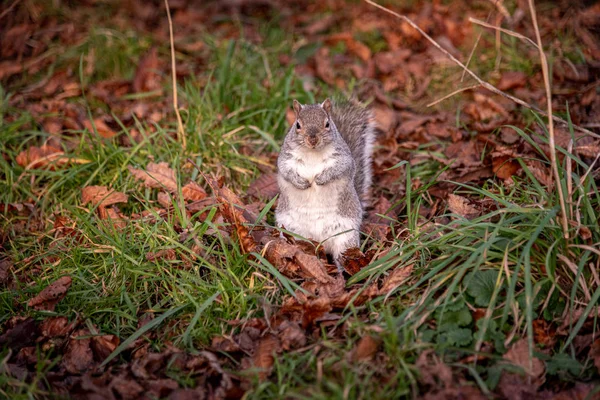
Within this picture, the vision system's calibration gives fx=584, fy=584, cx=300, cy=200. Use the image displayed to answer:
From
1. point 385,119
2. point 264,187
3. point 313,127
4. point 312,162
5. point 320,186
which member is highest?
point 313,127

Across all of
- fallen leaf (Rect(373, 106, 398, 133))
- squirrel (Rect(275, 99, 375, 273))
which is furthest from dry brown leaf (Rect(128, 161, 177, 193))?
fallen leaf (Rect(373, 106, 398, 133))

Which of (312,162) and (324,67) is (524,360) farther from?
(324,67)

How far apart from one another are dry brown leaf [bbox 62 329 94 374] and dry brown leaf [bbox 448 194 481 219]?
6.69 feet

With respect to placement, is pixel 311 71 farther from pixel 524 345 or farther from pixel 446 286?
pixel 524 345

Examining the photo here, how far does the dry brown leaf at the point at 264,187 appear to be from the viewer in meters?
3.90

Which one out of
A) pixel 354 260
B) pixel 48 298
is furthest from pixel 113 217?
pixel 354 260

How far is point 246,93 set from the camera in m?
4.59

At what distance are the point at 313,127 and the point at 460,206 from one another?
0.95 meters

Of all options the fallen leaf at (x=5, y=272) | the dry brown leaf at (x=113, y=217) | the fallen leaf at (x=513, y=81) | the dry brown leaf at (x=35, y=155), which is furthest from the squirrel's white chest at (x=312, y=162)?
the fallen leaf at (x=513, y=81)

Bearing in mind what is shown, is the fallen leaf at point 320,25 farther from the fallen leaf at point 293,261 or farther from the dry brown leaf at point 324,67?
the fallen leaf at point 293,261

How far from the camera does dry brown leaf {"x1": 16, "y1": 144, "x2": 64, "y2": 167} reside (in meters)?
4.11

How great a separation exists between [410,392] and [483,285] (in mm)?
625

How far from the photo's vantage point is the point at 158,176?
3.78m

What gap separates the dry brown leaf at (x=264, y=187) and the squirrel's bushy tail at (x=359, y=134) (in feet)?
1.86
